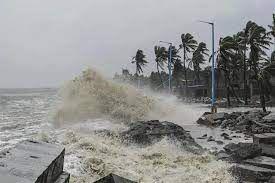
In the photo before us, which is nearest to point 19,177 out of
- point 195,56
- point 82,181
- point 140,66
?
point 82,181

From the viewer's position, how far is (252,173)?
902cm

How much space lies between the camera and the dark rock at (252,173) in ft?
29.2

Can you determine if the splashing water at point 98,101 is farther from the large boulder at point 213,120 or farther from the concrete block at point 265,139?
the concrete block at point 265,139

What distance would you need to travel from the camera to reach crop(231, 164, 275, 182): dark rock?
891 centimetres

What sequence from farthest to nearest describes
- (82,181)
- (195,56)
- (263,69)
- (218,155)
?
(195,56)
(263,69)
(218,155)
(82,181)

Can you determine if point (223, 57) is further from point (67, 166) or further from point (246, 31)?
point (67, 166)

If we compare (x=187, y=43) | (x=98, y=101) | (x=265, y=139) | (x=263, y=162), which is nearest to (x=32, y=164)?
(x=263, y=162)

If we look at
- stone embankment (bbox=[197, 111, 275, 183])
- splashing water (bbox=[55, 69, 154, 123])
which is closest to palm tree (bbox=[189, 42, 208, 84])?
splashing water (bbox=[55, 69, 154, 123])

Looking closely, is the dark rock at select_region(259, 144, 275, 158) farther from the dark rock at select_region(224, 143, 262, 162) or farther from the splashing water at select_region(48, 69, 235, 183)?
the splashing water at select_region(48, 69, 235, 183)

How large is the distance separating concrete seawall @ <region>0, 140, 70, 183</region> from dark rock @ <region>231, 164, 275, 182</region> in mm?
4346

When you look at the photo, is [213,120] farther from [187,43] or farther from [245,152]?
[187,43]

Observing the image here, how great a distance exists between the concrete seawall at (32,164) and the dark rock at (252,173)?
435 cm

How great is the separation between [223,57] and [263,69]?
9.98m

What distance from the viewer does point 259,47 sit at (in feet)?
137
